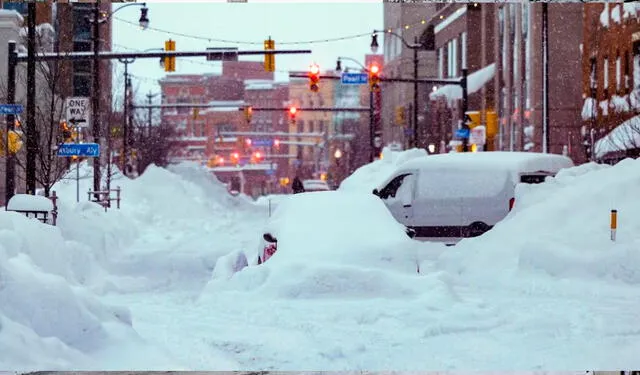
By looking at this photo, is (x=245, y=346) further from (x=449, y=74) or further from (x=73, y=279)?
(x=449, y=74)

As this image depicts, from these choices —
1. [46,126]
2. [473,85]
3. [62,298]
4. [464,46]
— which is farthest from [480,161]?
[464,46]

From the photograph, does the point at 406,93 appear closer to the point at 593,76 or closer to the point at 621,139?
the point at 593,76

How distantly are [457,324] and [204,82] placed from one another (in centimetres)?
814

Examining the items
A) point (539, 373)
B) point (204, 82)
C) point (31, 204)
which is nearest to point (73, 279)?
point (31, 204)

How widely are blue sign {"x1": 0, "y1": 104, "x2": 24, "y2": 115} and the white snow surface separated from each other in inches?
48.9

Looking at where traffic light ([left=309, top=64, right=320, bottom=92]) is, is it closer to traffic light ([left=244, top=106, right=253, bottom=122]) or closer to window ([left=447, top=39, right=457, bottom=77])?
traffic light ([left=244, top=106, right=253, bottom=122])

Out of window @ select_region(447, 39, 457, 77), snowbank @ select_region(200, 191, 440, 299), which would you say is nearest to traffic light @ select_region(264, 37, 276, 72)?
snowbank @ select_region(200, 191, 440, 299)

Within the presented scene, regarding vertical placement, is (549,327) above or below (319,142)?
below

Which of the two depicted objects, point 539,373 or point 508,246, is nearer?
point 539,373

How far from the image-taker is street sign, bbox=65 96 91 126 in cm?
1105

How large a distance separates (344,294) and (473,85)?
40.9 meters

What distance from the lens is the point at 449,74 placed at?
2051 inches

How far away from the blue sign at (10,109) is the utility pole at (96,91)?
2.63 ft

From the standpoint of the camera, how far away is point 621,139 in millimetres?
20109
